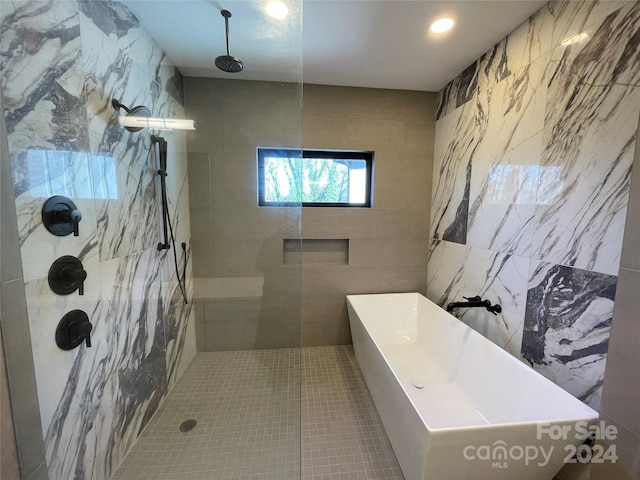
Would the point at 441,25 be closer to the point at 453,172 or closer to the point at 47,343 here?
the point at 453,172

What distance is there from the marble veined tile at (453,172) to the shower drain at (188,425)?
2.54 meters

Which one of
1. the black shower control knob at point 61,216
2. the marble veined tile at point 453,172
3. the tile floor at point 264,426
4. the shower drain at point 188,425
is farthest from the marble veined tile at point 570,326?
the black shower control knob at point 61,216

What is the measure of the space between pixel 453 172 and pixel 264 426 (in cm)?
262

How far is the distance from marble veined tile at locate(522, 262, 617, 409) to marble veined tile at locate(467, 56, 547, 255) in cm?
27

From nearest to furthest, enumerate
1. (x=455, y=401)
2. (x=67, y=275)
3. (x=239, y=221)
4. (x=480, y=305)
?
(x=67, y=275), (x=455, y=401), (x=480, y=305), (x=239, y=221)

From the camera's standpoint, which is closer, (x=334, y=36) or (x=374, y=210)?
Answer: (x=334, y=36)

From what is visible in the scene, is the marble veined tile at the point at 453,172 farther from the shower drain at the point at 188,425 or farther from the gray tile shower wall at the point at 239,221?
the shower drain at the point at 188,425

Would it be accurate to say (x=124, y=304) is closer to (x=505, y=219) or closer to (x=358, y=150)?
(x=358, y=150)

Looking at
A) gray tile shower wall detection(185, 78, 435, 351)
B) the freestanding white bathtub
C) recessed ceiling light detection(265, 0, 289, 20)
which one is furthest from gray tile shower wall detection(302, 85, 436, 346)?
recessed ceiling light detection(265, 0, 289, 20)

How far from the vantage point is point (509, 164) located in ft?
5.73

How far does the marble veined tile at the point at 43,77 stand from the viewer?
84 centimetres

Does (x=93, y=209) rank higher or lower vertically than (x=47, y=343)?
higher

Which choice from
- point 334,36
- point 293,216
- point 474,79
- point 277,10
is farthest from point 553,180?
point 277,10

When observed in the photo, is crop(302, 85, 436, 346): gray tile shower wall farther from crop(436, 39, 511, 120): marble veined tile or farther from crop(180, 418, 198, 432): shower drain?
crop(180, 418, 198, 432): shower drain
